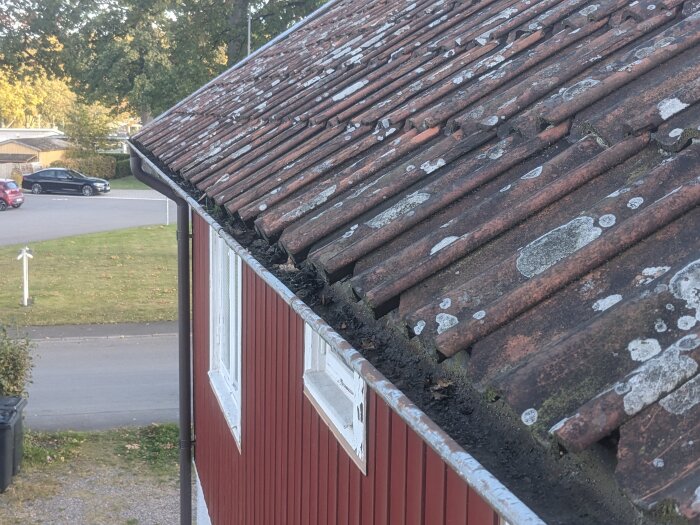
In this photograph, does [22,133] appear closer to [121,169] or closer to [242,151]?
[121,169]

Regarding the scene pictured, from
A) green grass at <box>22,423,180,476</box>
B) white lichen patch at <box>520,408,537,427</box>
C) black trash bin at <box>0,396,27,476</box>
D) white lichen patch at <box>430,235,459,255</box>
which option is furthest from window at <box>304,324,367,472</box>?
green grass at <box>22,423,180,476</box>

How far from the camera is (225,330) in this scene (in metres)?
6.41

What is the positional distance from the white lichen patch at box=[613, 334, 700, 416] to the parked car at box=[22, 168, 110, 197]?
39.3m

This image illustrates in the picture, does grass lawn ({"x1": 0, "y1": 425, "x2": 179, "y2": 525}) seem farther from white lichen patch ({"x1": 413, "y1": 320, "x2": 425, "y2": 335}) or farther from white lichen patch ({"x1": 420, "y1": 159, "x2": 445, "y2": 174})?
white lichen patch ({"x1": 413, "y1": 320, "x2": 425, "y2": 335})

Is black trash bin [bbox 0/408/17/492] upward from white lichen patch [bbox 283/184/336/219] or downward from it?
downward

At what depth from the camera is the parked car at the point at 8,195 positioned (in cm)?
3192

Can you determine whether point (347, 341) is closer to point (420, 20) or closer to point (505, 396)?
point (505, 396)

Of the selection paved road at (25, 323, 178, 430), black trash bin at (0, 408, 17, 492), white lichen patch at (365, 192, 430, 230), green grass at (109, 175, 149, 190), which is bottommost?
green grass at (109, 175, 149, 190)

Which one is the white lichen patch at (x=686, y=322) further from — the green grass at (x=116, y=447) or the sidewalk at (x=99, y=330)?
the sidewalk at (x=99, y=330)

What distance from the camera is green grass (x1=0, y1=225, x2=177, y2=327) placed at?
17.0 meters

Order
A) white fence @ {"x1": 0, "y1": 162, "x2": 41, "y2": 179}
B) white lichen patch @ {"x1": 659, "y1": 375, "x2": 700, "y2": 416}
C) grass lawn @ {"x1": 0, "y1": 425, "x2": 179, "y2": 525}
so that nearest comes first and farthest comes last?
white lichen patch @ {"x1": 659, "y1": 375, "x2": 700, "y2": 416} < grass lawn @ {"x1": 0, "y1": 425, "x2": 179, "y2": 525} < white fence @ {"x1": 0, "y1": 162, "x2": 41, "y2": 179}

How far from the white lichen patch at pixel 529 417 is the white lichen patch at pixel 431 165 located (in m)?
1.25

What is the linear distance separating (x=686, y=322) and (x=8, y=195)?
1325 inches

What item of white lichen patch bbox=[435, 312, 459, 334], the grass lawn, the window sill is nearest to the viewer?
white lichen patch bbox=[435, 312, 459, 334]
